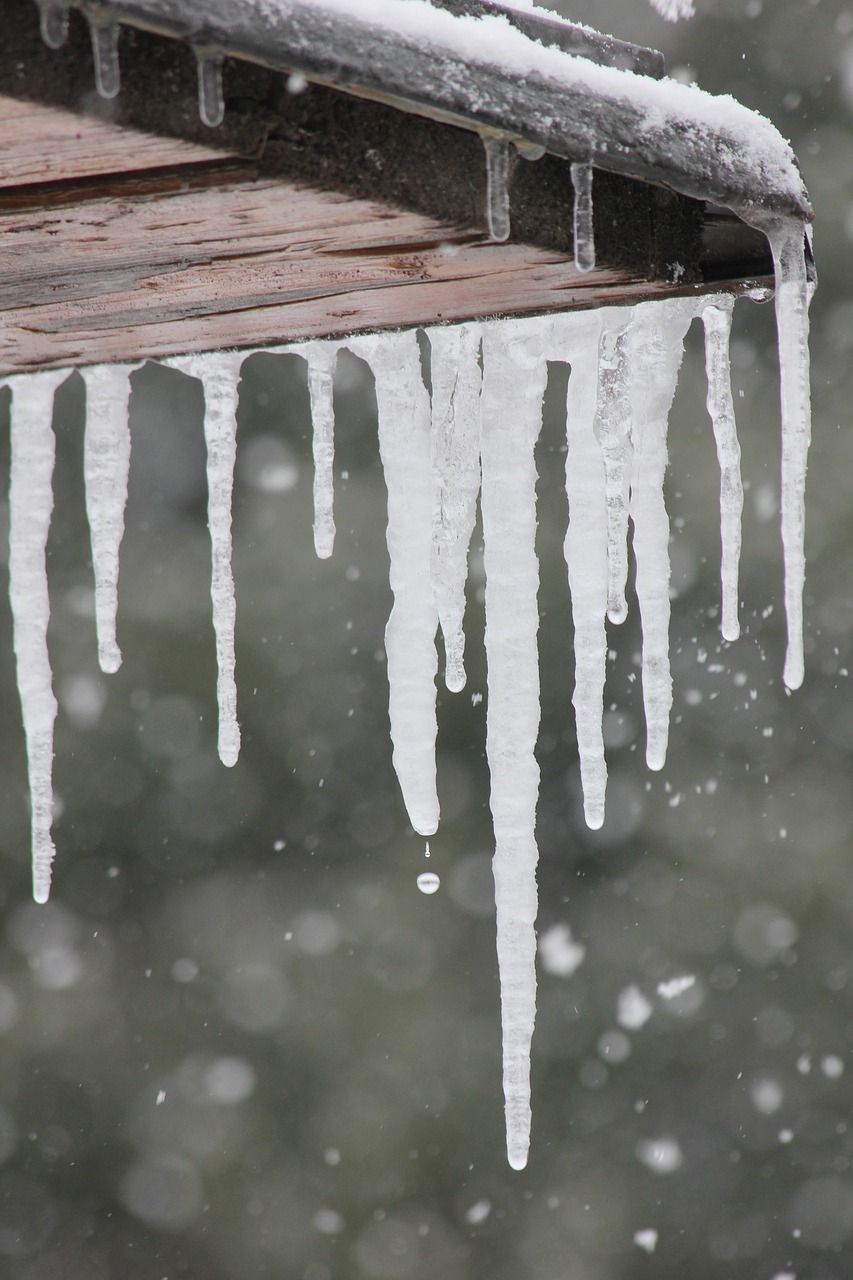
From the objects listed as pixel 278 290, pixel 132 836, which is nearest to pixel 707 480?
pixel 132 836

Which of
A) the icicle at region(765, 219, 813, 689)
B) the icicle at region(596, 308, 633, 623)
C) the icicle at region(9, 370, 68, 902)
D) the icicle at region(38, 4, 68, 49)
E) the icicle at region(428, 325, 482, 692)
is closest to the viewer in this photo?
the icicle at region(38, 4, 68, 49)

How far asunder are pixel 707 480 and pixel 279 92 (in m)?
5.00

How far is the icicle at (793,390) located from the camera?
2.91 feet

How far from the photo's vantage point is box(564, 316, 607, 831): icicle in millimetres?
1270

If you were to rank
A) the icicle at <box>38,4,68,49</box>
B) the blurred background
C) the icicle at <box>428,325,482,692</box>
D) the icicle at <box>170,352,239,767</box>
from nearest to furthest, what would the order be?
the icicle at <box>38,4,68,49</box> < the icicle at <box>428,325,482,692</box> < the icicle at <box>170,352,239,767</box> < the blurred background

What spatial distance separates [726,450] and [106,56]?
1.09 metres

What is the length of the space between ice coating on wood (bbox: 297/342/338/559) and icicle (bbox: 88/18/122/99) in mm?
755

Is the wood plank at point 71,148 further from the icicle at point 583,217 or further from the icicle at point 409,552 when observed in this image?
the icicle at point 409,552

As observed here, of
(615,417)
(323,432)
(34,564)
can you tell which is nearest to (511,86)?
(615,417)

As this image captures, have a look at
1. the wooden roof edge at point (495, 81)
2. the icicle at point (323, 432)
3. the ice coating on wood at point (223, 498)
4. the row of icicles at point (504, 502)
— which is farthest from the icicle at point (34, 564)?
the wooden roof edge at point (495, 81)

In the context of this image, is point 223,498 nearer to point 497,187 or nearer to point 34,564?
point 34,564

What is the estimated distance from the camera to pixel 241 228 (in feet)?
2.62

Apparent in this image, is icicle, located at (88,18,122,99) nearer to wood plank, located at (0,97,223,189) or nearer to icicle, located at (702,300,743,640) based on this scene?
wood plank, located at (0,97,223,189)

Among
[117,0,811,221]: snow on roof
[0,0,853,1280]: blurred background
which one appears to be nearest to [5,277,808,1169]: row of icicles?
[117,0,811,221]: snow on roof
